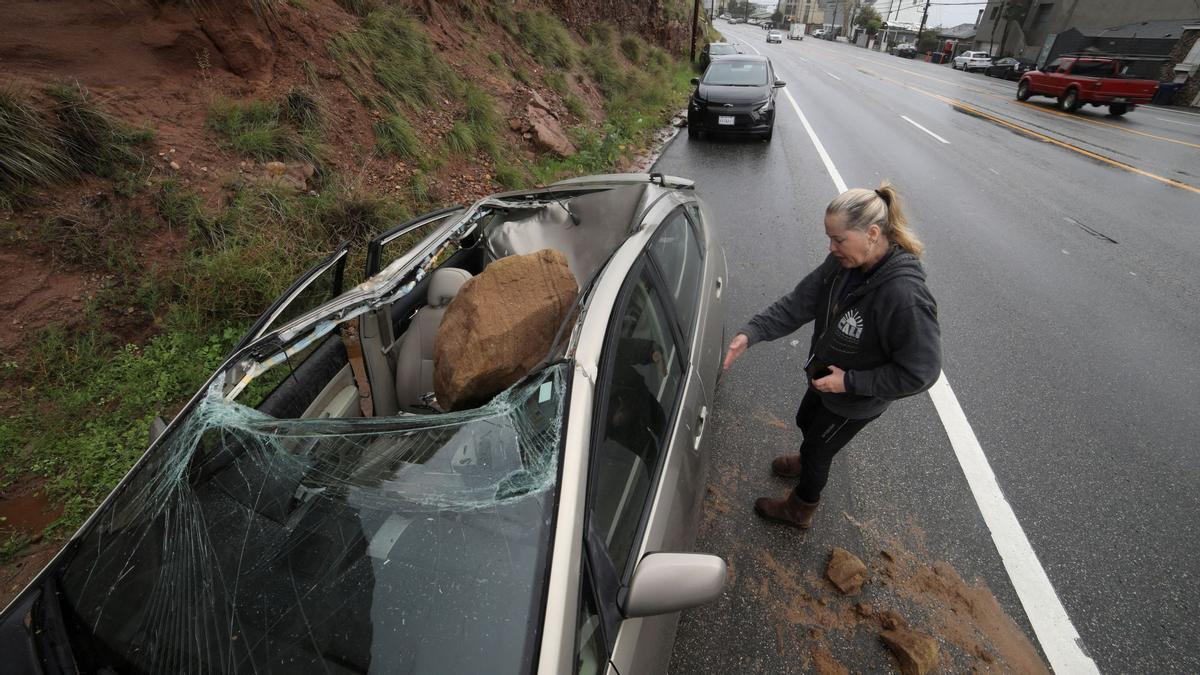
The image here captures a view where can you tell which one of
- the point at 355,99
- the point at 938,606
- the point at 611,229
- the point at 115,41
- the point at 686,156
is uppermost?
the point at 115,41

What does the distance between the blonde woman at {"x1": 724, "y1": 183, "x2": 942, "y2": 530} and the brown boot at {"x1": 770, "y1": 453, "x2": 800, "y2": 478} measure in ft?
1.36

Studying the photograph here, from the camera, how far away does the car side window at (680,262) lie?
2.43 m

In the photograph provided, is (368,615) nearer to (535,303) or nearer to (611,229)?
(535,303)

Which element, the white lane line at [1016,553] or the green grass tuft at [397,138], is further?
the green grass tuft at [397,138]

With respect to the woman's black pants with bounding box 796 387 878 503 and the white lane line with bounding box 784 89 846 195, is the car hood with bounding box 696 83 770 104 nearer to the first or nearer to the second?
the white lane line with bounding box 784 89 846 195

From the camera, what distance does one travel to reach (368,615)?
3.92ft

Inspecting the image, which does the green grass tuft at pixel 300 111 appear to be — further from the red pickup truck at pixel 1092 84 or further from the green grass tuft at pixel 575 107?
the red pickup truck at pixel 1092 84

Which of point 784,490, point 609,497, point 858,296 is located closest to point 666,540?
point 609,497

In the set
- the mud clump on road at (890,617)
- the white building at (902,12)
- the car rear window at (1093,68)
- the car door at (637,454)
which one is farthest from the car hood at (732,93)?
the white building at (902,12)

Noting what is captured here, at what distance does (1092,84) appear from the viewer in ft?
50.6

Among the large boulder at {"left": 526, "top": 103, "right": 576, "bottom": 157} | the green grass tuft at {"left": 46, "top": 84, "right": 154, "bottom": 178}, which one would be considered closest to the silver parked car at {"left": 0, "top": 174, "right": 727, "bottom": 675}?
the green grass tuft at {"left": 46, "top": 84, "right": 154, "bottom": 178}

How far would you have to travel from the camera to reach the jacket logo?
6.68ft

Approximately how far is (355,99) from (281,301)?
197 inches

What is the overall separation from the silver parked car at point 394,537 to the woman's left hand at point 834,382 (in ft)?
2.25
